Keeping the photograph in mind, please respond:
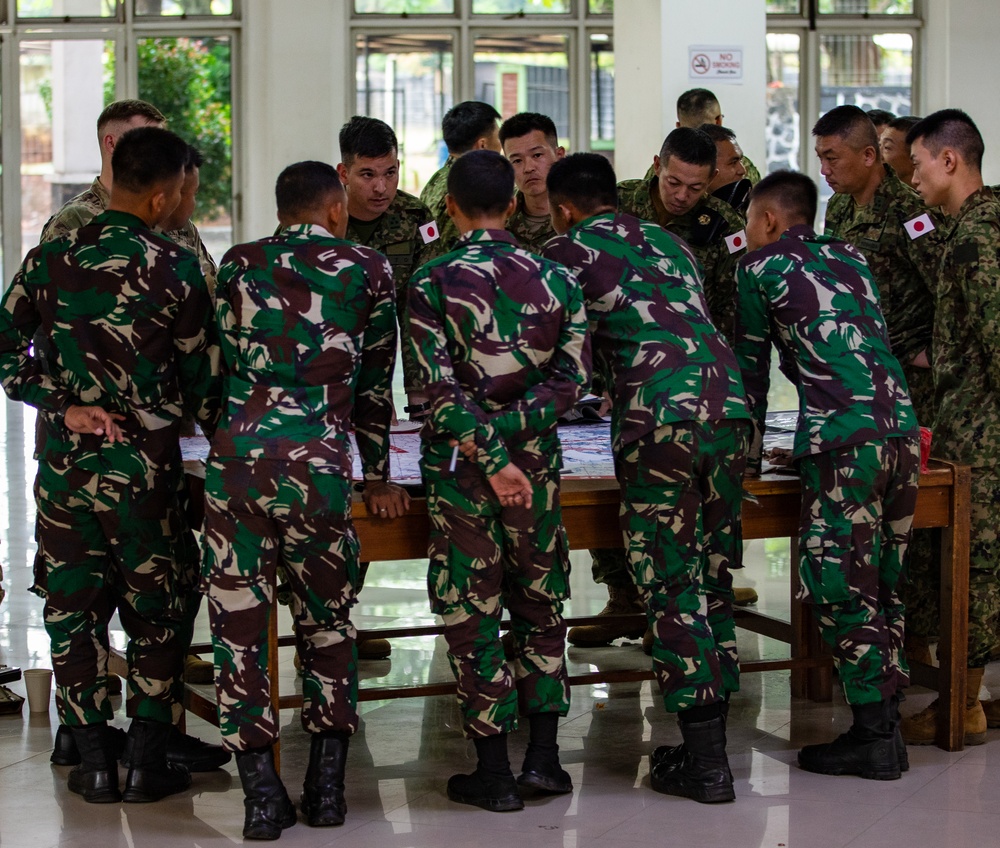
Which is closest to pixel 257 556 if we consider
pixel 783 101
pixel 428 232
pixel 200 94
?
pixel 428 232

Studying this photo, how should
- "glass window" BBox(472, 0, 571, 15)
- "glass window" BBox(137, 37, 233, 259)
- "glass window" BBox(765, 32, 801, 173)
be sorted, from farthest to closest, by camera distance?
"glass window" BBox(765, 32, 801, 173), "glass window" BBox(472, 0, 571, 15), "glass window" BBox(137, 37, 233, 259)

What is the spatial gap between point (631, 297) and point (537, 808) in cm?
128

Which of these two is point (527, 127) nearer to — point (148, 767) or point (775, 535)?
point (775, 535)

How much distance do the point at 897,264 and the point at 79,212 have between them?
8.75ft

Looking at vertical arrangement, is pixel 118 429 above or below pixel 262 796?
above

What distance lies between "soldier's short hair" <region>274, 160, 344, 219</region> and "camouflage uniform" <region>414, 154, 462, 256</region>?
158 centimetres

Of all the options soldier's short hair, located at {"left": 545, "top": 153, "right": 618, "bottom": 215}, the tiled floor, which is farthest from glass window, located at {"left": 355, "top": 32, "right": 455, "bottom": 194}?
soldier's short hair, located at {"left": 545, "top": 153, "right": 618, "bottom": 215}

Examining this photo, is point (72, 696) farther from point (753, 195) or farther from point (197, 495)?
point (753, 195)

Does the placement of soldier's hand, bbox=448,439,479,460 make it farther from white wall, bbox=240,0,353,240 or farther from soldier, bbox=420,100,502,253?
white wall, bbox=240,0,353,240

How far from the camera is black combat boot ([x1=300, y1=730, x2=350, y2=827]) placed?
3.46 m

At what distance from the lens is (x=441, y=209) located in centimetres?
593

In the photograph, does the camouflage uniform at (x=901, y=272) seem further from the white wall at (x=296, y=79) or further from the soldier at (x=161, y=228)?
the white wall at (x=296, y=79)

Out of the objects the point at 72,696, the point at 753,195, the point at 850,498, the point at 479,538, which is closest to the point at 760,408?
the point at 850,498

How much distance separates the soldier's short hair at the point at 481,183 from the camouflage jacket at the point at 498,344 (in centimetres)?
10
